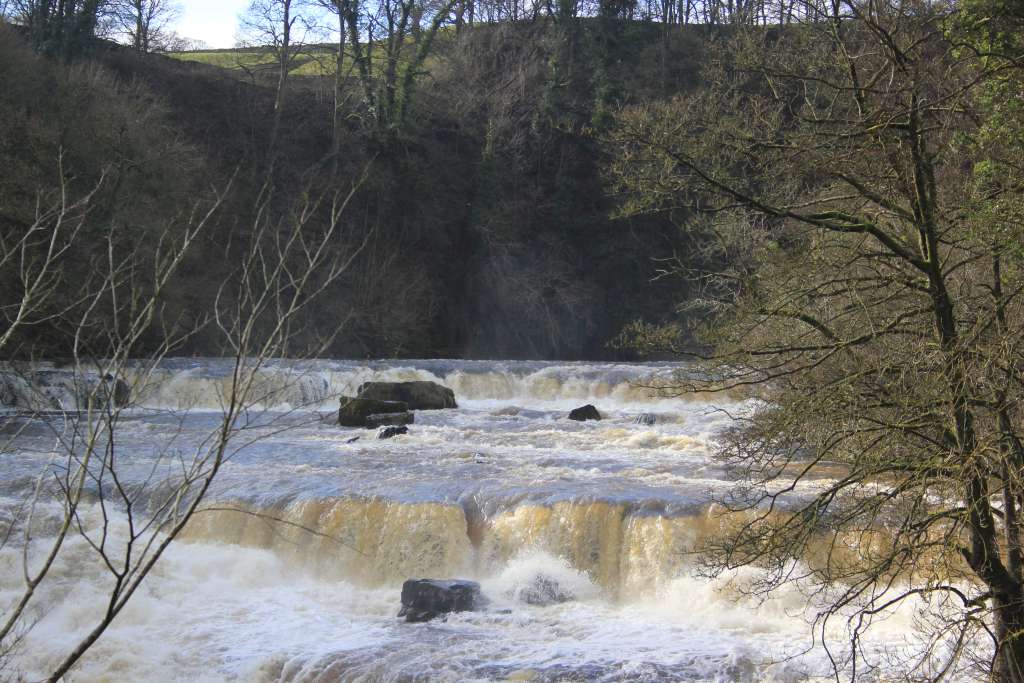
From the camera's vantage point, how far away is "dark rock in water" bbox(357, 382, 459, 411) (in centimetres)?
2062

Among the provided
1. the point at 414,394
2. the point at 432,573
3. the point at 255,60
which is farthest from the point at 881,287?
the point at 255,60

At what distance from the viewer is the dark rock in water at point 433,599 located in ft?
30.0

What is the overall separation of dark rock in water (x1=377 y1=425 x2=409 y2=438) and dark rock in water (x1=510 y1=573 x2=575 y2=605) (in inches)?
286

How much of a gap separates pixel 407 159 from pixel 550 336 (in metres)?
8.85

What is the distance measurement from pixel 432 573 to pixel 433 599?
1.34 meters

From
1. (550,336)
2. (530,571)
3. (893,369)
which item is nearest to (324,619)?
(530,571)

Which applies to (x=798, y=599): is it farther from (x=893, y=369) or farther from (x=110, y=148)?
(x=110, y=148)

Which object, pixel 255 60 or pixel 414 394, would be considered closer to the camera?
pixel 414 394

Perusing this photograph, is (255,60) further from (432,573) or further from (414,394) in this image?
(432,573)

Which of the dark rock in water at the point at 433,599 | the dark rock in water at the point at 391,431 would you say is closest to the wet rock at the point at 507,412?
the dark rock in water at the point at 391,431

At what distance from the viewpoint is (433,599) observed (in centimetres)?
920

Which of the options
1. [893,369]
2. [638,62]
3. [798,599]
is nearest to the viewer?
[893,369]

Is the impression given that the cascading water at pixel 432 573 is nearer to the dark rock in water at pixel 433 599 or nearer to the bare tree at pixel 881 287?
the dark rock in water at pixel 433 599

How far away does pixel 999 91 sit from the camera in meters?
6.34
